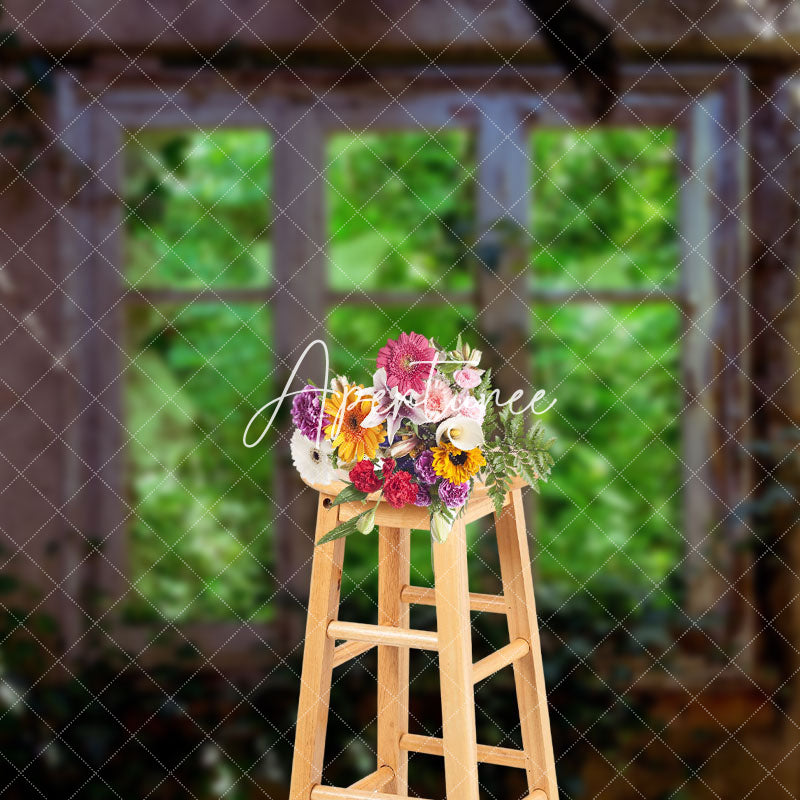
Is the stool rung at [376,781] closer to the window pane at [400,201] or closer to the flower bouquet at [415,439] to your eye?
the flower bouquet at [415,439]

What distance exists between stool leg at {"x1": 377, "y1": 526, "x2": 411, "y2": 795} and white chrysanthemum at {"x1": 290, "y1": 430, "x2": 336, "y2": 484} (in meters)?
0.18

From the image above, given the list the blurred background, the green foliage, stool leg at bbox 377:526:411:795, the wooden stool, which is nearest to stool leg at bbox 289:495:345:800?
the wooden stool

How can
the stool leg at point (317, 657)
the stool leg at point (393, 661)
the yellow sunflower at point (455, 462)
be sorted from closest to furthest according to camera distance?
the yellow sunflower at point (455, 462) < the stool leg at point (317, 657) < the stool leg at point (393, 661)

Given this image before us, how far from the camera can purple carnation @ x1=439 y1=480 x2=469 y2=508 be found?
48.9 inches

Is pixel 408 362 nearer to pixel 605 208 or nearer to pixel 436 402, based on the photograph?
pixel 436 402

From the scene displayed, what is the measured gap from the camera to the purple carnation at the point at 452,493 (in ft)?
4.07

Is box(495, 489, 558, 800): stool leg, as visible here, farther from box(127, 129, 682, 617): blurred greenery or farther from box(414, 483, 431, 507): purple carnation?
box(127, 129, 682, 617): blurred greenery

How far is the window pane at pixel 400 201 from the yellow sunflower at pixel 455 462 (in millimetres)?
1068

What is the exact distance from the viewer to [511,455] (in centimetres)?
132

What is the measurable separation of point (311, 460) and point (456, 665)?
1.04 feet

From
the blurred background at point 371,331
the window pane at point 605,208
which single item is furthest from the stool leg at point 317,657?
the window pane at point 605,208

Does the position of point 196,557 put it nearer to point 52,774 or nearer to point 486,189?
point 52,774

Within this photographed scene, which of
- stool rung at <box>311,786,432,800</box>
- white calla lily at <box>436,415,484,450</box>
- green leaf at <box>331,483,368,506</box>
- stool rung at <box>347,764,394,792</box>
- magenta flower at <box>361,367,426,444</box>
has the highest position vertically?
magenta flower at <box>361,367,426,444</box>

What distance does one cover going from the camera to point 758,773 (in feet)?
7.48
